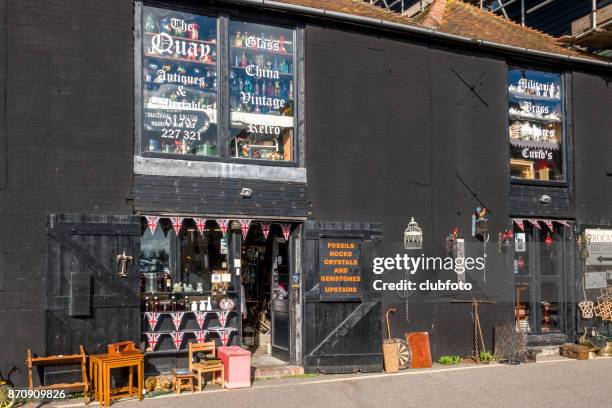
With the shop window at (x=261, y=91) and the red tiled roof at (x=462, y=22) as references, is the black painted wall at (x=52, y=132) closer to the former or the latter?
the shop window at (x=261, y=91)

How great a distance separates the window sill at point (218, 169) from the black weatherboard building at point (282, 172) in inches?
1.2

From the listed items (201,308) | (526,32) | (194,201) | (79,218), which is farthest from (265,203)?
(526,32)

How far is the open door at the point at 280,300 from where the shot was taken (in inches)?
436

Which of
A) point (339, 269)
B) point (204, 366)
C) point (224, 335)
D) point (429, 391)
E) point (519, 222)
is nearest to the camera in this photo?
point (204, 366)

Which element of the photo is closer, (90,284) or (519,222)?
(90,284)

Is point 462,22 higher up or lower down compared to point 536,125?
higher up

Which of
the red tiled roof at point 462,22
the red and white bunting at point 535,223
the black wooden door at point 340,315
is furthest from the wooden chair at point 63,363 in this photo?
the red and white bunting at point 535,223

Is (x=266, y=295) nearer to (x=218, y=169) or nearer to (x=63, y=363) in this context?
(x=218, y=169)

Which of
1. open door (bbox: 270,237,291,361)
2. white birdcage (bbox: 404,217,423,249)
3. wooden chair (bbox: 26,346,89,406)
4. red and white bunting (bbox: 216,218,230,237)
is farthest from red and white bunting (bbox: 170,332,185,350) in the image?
white birdcage (bbox: 404,217,423,249)

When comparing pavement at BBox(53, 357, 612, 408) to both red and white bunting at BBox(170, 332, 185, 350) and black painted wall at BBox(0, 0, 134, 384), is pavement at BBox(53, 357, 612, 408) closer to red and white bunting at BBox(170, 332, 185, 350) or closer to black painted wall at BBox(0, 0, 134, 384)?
red and white bunting at BBox(170, 332, 185, 350)

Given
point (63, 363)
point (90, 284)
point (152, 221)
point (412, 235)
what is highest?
point (152, 221)

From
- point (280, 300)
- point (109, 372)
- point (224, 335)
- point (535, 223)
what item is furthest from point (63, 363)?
point (535, 223)

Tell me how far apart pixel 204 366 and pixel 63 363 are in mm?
1794

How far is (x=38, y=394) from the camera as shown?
28.0 ft
